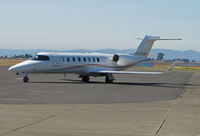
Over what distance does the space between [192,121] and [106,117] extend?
96.0 inches

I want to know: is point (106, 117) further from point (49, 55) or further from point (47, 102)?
point (49, 55)

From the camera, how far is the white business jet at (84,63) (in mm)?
30891

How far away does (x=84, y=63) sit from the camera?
34.0 m

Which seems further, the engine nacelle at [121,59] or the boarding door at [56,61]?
the engine nacelle at [121,59]

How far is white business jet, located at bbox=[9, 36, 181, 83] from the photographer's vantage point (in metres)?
30.9
